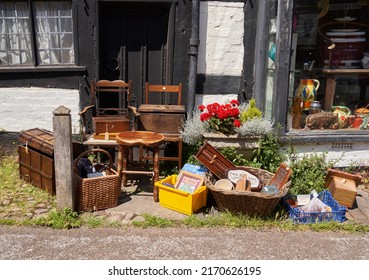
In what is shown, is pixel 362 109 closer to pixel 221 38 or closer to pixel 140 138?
pixel 221 38

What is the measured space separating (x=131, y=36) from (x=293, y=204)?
10.9 feet

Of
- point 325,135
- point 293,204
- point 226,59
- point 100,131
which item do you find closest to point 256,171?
point 293,204

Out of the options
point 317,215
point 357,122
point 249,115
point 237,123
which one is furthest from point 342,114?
point 317,215

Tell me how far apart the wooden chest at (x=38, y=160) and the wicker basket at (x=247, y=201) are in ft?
6.13

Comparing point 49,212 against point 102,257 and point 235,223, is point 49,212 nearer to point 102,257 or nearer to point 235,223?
point 102,257

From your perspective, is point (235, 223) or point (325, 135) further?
point (325, 135)

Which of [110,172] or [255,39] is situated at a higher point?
[255,39]

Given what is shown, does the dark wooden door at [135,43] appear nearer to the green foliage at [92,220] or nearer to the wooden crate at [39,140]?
the wooden crate at [39,140]

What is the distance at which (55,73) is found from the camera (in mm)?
5688

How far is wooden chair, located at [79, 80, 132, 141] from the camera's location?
5172mm

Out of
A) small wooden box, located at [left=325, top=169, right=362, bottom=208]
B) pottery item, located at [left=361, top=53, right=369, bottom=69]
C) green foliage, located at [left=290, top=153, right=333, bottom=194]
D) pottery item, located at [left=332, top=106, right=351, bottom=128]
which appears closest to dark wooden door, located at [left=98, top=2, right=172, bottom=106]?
green foliage, located at [left=290, top=153, right=333, bottom=194]

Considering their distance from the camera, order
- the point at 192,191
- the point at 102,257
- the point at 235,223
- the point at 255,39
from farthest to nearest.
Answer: the point at 255,39, the point at 192,191, the point at 235,223, the point at 102,257

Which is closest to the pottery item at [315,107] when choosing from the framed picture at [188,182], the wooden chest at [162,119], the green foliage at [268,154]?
the green foliage at [268,154]

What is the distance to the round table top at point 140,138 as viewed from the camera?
4352 mm
